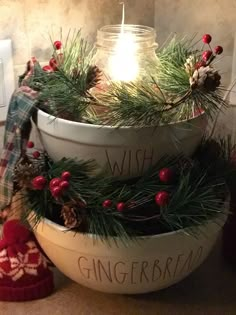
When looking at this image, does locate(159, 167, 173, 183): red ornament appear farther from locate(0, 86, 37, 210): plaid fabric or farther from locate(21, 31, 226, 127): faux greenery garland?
locate(0, 86, 37, 210): plaid fabric

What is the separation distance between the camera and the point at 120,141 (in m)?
0.65

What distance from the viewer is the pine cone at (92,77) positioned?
2.27ft

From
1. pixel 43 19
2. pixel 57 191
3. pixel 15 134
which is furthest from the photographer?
pixel 43 19

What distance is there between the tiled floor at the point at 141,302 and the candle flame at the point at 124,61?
1.02 ft

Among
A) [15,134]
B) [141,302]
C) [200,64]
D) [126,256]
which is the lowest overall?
[141,302]

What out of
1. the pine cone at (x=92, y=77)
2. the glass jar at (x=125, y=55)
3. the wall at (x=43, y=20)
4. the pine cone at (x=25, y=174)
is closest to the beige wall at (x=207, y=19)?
Result: the wall at (x=43, y=20)

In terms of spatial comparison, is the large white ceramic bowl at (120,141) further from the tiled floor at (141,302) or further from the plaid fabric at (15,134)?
the tiled floor at (141,302)

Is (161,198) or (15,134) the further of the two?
(15,134)

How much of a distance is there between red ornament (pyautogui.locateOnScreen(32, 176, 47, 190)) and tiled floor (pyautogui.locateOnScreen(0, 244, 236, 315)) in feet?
0.61

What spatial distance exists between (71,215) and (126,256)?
0.08 metres

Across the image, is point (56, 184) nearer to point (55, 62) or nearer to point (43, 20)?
point (55, 62)

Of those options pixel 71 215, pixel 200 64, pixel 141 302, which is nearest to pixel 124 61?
pixel 200 64

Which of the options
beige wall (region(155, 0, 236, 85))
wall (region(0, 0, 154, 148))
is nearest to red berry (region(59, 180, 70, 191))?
wall (region(0, 0, 154, 148))

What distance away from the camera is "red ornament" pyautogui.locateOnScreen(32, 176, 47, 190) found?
664 mm
